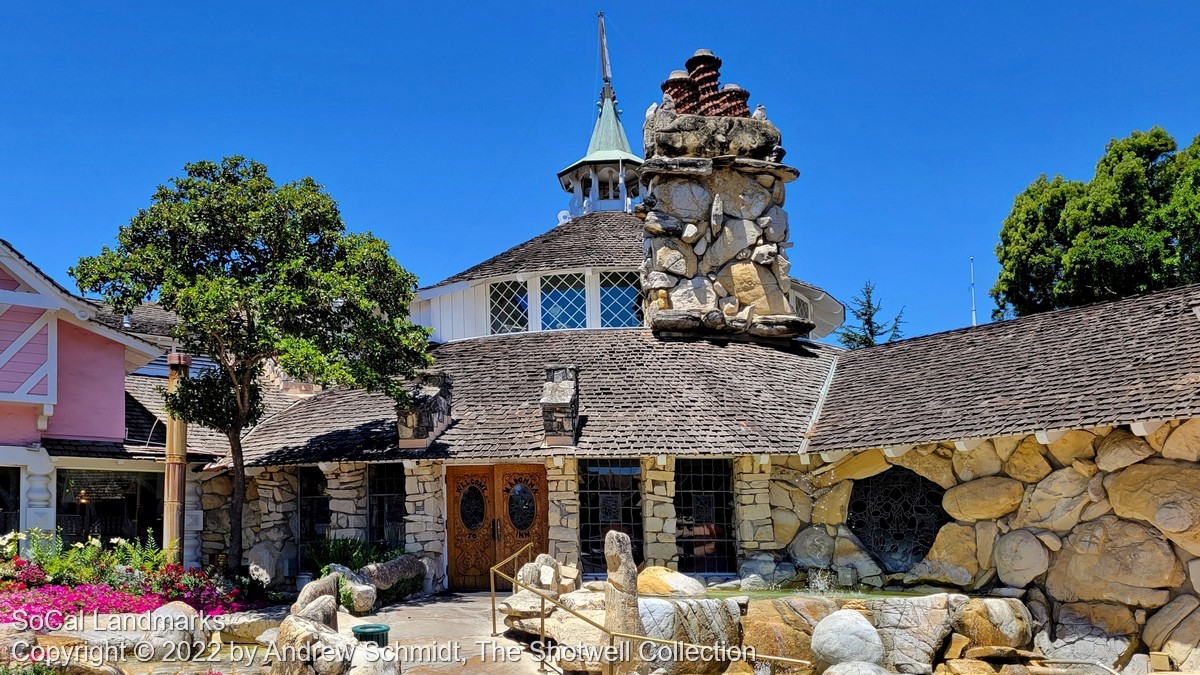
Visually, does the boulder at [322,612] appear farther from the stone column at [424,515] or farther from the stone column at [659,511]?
the stone column at [659,511]

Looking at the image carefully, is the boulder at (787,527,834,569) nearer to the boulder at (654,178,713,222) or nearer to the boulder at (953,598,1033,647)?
the boulder at (953,598,1033,647)

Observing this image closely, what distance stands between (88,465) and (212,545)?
325cm

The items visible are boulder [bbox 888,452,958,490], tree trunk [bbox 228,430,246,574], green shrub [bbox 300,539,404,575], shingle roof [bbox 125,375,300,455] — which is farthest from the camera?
shingle roof [bbox 125,375,300,455]

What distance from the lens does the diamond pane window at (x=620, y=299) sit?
23.0 m

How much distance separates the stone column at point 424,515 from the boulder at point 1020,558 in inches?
374

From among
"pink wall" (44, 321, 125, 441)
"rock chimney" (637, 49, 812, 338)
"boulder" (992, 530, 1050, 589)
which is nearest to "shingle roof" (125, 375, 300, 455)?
"pink wall" (44, 321, 125, 441)

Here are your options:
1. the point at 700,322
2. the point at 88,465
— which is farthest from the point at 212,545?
the point at 700,322

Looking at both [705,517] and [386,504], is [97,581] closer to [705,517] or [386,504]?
[386,504]

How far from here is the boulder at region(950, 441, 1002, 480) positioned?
16.8 metres

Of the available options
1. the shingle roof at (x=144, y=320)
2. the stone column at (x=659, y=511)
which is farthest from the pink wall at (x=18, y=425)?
the stone column at (x=659, y=511)

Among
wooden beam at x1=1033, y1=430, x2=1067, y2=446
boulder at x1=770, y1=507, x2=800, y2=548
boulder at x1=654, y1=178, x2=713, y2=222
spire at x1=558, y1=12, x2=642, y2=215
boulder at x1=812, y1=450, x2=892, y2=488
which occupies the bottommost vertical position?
boulder at x1=770, y1=507, x2=800, y2=548

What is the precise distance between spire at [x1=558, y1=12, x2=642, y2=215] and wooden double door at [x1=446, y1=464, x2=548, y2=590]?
34.9 feet

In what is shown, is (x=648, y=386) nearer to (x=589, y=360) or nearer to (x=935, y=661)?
(x=589, y=360)

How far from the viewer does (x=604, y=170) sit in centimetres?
2848
